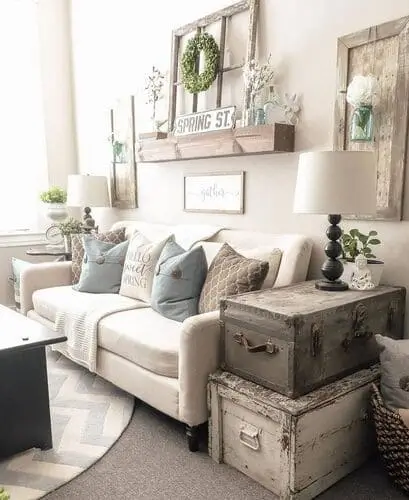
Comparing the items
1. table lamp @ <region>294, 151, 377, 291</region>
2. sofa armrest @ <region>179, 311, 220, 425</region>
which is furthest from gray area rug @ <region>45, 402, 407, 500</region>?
table lamp @ <region>294, 151, 377, 291</region>

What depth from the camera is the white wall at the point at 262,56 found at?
2.25 m

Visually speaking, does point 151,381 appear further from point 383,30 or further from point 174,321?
point 383,30

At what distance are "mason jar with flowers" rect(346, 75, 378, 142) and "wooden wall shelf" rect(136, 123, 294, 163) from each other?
0.41 meters

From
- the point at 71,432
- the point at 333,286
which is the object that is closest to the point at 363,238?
the point at 333,286

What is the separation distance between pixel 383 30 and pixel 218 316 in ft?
5.01

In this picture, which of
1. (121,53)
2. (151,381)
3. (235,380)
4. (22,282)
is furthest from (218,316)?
(121,53)

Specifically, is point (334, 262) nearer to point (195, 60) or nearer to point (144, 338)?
point (144, 338)

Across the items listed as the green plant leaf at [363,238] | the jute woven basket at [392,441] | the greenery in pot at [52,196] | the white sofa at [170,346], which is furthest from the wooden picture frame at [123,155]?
the jute woven basket at [392,441]

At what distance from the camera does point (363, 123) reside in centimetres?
213

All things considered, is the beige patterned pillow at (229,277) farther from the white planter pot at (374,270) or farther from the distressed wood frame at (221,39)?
the distressed wood frame at (221,39)

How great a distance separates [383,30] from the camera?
2.08m

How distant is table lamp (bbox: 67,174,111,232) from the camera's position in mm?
3721

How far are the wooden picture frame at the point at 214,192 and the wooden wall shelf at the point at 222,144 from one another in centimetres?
17

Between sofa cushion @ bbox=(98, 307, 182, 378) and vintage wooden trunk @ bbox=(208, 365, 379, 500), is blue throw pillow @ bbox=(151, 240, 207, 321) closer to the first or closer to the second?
sofa cushion @ bbox=(98, 307, 182, 378)
